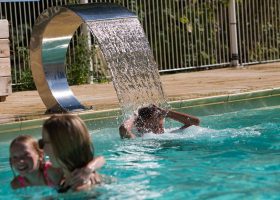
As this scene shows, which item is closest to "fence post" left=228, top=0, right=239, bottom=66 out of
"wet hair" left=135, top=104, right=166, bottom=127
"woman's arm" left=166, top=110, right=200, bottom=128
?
"woman's arm" left=166, top=110, right=200, bottom=128

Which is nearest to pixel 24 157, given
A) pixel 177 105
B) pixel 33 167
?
pixel 33 167

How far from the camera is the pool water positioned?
5.65 m

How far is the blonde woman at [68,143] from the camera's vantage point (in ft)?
16.4

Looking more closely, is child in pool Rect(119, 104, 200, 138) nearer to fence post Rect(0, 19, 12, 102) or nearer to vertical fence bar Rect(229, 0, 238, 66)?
fence post Rect(0, 19, 12, 102)

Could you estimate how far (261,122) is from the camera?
978 cm

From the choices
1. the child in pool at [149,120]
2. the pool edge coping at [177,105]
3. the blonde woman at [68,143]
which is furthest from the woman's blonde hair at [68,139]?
the pool edge coping at [177,105]

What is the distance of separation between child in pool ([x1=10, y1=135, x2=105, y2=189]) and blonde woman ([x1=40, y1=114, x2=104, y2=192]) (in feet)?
0.16

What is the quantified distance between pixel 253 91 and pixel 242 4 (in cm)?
698

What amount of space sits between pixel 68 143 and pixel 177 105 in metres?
5.59

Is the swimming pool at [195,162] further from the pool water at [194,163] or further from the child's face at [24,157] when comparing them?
the child's face at [24,157]

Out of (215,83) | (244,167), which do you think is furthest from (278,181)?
(215,83)

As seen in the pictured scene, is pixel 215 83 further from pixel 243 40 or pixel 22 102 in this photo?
pixel 243 40

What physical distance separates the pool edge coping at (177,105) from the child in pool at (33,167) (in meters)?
3.68

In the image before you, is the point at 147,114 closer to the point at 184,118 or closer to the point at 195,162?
the point at 184,118
